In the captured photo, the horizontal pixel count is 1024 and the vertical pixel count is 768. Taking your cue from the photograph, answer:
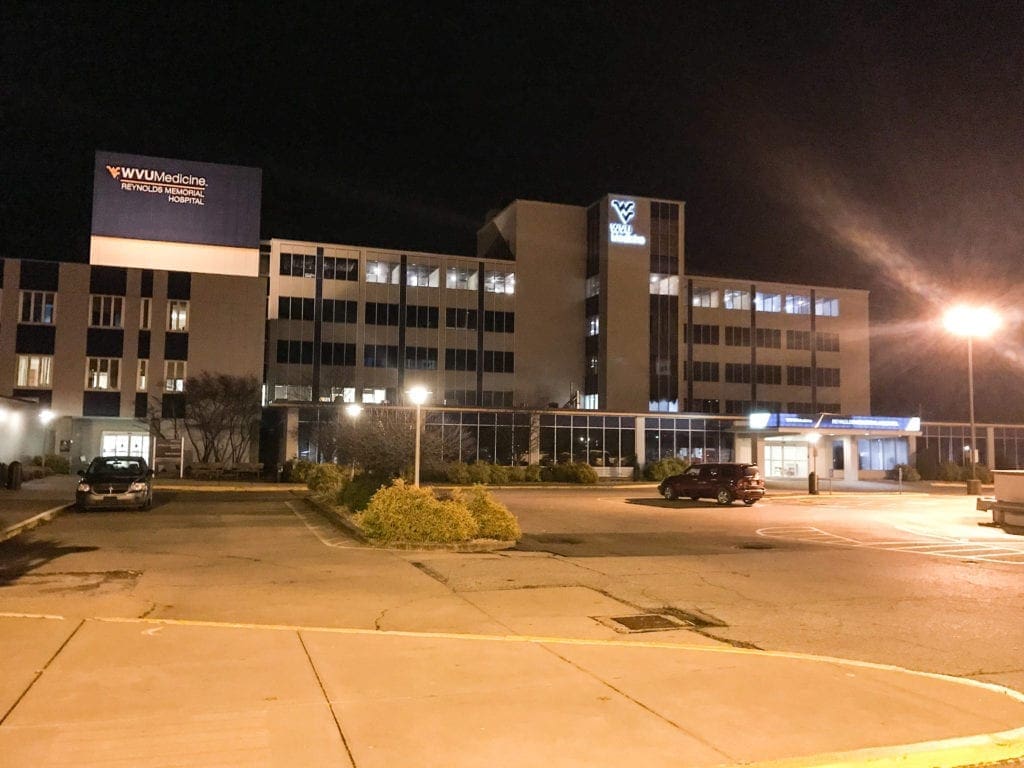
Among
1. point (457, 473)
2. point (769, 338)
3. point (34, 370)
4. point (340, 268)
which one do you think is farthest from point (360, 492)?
point (769, 338)

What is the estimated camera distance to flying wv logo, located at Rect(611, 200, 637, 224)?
6400cm

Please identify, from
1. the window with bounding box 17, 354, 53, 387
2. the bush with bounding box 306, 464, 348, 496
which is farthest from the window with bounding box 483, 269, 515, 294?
the bush with bounding box 306, 464, 348, 496

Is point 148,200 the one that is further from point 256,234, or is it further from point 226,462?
point 226,462

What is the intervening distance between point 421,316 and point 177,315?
1811cm

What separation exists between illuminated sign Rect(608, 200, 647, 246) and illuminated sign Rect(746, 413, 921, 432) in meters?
18.7

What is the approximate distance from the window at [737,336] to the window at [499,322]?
1870 centimetres

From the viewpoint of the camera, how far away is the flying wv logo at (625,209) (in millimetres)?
64000

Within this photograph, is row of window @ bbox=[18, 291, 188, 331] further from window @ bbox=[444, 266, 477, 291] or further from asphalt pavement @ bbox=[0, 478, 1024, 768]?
asphalt pavement @ bbox=[0, 478, 1024, 768]

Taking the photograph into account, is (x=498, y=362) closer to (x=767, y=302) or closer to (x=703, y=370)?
(x=703, y=370)

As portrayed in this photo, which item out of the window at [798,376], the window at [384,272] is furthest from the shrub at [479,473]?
the window at [798,376]

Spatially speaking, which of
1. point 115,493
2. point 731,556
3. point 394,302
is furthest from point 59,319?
point 731,556

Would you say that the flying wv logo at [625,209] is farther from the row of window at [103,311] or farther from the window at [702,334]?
the row of window at [103,311]

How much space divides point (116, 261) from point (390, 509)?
148 feet

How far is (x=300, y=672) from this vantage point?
6.91 meters
